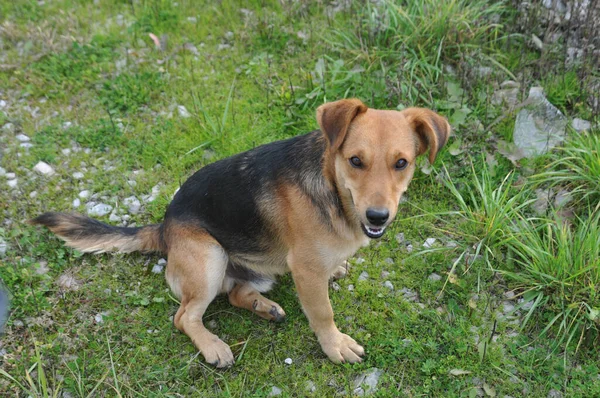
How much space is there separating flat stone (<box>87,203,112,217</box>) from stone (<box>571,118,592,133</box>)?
4.93 m

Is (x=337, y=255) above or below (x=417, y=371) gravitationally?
above

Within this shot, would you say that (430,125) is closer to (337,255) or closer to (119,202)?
(337,255)

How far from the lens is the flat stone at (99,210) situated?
17.6ft

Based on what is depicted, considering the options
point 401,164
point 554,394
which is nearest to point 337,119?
point 401,164

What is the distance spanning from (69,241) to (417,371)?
316 centimetres

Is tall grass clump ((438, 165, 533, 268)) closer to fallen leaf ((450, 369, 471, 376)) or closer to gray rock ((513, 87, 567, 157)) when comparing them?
gray rock ((513, 87, 567, 157))

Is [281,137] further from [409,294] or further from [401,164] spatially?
[401,164]

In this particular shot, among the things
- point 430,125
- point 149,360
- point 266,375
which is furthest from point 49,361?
point 430,125

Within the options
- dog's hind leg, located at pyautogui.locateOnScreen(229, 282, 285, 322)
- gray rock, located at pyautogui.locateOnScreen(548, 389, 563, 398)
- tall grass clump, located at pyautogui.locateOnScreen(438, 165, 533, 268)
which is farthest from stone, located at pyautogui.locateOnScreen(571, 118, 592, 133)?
dog's hind leg, located at pyautogui.locateOnScreen(229, 282, 285, 322)

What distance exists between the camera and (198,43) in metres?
7.20

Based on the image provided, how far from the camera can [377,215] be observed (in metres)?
3.33

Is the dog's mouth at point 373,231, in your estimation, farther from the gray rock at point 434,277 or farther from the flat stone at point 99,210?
the flat stone at point 99,210

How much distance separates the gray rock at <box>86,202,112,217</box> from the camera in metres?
5.36

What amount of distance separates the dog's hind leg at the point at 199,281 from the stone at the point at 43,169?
2289 millimetres
